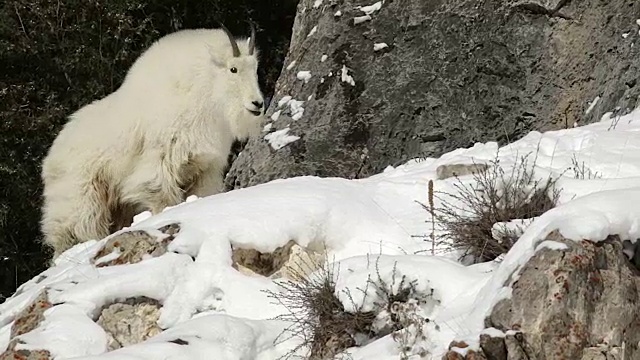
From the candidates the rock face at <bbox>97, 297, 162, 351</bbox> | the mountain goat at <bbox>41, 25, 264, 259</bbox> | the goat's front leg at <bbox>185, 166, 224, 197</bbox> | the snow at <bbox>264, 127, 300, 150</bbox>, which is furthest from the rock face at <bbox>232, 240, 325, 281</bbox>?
the goat's front leg at <bbox>185, 166, 224, 197</bbox>

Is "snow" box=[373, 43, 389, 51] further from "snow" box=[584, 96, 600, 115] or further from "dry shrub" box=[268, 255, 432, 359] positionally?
"dry shrub" box=[268, 255, 432, 359]

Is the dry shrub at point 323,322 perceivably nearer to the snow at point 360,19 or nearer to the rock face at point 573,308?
the rock face at point 573,308

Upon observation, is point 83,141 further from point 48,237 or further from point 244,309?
point 244,309

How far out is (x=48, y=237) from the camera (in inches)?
359

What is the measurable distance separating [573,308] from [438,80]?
181 inches

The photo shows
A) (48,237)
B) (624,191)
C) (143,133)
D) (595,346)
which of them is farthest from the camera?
(48,237)

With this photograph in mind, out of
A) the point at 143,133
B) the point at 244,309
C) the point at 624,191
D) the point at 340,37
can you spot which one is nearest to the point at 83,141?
the point at 143,133

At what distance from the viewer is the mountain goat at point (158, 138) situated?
8500 millimetres

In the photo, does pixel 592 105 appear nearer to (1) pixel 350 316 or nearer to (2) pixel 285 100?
(2) pixel 285 100

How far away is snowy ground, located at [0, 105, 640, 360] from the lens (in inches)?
168

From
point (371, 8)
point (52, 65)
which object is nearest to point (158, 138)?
point (371, 8)

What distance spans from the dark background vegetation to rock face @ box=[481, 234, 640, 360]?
34.1ft

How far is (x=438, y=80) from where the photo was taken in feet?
27.2

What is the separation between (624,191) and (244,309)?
202 cm
